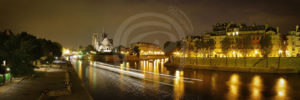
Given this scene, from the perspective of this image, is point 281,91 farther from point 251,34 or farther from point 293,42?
point 293,42

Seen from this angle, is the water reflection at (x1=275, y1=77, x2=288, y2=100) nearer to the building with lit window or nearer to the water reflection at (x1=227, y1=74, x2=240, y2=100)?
the water reflection at (x1=227, y1=74, x2=240, y2=100)

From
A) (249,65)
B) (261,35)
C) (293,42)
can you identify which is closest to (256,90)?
(249,65)

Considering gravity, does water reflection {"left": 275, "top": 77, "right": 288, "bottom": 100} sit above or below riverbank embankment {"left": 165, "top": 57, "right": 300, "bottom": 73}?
below

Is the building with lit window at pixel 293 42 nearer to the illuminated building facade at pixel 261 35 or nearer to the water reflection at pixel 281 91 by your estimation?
the illuminated building facade at pixel 261 35

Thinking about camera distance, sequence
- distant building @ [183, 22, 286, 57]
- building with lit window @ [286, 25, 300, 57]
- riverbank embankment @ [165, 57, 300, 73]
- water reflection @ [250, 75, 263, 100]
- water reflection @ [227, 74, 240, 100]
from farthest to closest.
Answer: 1. building with lit window @ [286, 25, 300, 57]
2. distant building @ [183, 22, 286, 57]
3. riverbank embankment @ [165, 57, 300, 73]
4. water reflection @ [250, 75, 263, 100]
5. water reflection @ [227, 74, 240, 100]

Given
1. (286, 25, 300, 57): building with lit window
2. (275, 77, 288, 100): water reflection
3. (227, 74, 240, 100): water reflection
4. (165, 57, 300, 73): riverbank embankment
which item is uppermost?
(286, 25, 300, 57): building with lit window

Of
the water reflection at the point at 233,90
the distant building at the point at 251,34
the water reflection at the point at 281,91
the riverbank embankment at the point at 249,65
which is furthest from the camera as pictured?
the distant building at the point at 251,34

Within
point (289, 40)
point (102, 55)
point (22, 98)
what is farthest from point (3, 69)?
point (102, 55)

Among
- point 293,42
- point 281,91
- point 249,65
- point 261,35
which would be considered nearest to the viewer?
point 281,91

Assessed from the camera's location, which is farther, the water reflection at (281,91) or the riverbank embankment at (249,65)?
the riverbank embankment at (249,65)

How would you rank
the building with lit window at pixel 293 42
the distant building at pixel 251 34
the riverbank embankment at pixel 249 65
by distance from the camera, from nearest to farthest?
1. the riverbank embankment at pixel 249 65
2. the distant building at pixel 251 34
3. the building with lit window at pixel 293 42

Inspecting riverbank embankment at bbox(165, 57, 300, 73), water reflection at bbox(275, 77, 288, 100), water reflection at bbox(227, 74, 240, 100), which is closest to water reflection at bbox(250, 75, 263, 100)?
water reflection at bbox(227, 74, 240, 100)

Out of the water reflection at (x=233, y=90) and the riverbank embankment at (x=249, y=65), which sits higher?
the riverbank embankment at (x=249, y=65)

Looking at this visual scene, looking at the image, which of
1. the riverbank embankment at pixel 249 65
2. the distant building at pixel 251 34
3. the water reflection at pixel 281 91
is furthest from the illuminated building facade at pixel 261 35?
the water reflection at pixel 281 91
